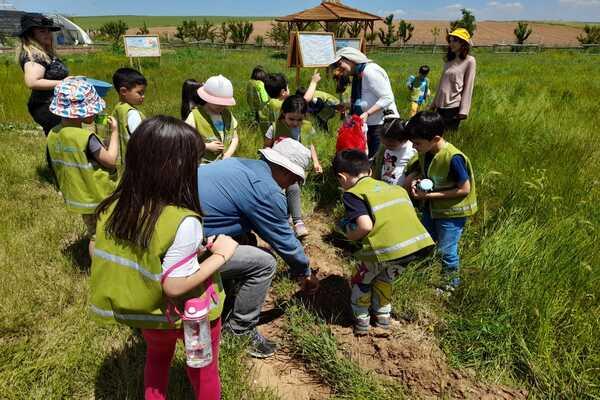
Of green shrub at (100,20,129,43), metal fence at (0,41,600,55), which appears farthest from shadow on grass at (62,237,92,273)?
green shrub at (100,20,129,43)

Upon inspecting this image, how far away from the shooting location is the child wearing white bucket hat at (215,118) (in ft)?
10.4

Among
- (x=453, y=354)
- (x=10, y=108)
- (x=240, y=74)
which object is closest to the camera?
(x=453, y=354)

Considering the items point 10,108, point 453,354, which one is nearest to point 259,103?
point 453,354

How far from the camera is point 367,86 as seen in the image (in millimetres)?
3760

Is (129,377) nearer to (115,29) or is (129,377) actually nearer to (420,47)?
(420,47)

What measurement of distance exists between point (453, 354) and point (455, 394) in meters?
0.25

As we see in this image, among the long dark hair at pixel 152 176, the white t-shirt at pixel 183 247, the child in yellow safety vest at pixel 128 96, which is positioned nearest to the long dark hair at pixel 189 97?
the child in yellow safety vest at pixel 128 96

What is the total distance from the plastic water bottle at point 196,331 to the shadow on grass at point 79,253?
1997 mm

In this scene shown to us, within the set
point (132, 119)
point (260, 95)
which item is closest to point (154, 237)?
point (132, 119)

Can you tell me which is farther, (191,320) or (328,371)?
(328,371)

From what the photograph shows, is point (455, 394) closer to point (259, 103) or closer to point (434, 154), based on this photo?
point (434, 154)

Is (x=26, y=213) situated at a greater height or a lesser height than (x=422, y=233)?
lesser

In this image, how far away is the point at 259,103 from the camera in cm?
548

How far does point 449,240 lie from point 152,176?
6.88ft
